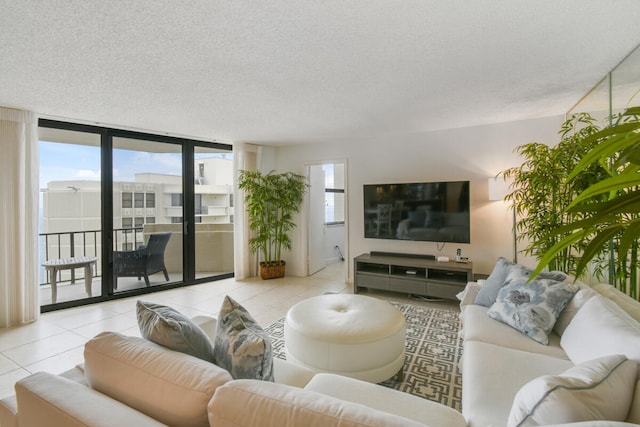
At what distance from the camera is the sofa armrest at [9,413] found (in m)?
1.14

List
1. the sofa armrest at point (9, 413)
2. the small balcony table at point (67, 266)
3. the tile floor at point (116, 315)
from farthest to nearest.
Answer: the small balcony table at point (67, 266)
the tile floor at point (116, 315)
the sofa armrest at point (9, 413)

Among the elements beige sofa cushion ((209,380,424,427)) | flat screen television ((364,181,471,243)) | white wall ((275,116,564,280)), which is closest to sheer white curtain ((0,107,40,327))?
white wall ((275,116,564,280))

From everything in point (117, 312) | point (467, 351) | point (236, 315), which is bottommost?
point (117, 312)

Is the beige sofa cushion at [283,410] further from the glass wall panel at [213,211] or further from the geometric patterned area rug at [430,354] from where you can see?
the glass wall panel at [213,211]

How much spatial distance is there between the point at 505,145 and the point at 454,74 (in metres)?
1.94

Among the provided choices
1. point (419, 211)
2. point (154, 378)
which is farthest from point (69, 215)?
point (419, 211)

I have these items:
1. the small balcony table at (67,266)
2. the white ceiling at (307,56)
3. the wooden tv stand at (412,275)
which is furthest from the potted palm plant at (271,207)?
the small balcony table at (67,266)

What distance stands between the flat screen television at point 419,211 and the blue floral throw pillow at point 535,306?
1.85 metres

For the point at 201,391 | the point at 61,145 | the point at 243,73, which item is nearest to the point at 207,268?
the point at 61,145

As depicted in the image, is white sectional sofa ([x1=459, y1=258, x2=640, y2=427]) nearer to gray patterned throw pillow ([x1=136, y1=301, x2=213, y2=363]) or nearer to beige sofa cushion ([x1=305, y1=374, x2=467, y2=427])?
beige sofa cushion ([x1=305, y1=374, x2=467, y2=427])

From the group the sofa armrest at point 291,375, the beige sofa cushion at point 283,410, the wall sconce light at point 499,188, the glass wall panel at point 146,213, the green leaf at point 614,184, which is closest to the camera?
the green leaf at point 614,184

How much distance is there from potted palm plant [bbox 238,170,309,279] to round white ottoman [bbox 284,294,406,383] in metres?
2.85

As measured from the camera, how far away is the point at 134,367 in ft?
3.49

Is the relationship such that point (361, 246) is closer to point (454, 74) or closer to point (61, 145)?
point (454, 74)
